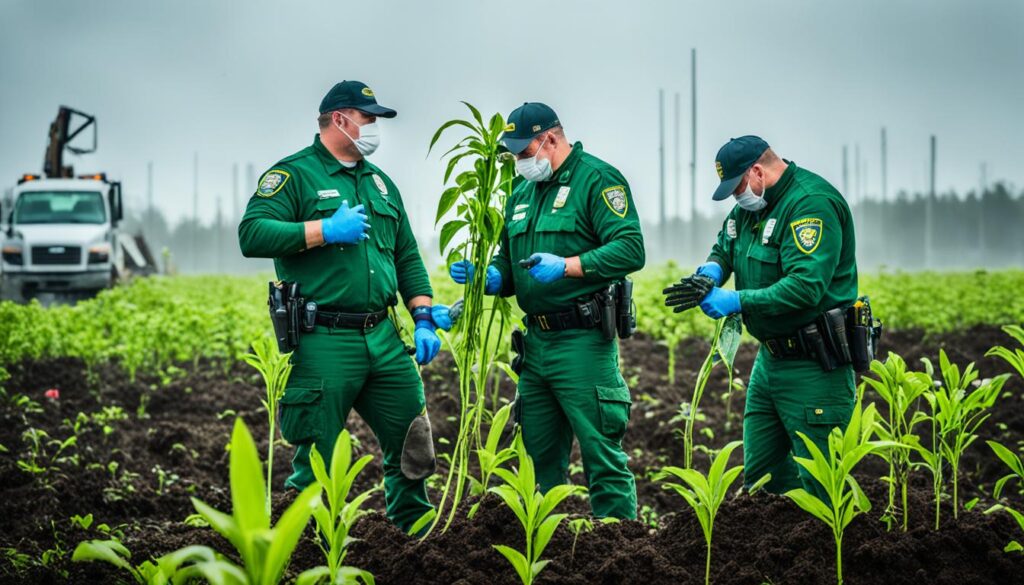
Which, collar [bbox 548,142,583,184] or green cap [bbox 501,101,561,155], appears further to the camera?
collar [bbox 548,142,583,184]

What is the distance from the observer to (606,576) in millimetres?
3018

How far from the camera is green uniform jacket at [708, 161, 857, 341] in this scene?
12.0 ft

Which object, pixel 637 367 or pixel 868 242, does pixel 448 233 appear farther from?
pixel 868 242

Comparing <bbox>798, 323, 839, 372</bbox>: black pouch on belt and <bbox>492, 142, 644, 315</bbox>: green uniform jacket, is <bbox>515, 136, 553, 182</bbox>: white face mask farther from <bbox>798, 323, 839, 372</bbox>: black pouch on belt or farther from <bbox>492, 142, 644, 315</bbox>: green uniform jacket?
<bbox>798, 323, 839, 372</bbox>: black pouch on belt

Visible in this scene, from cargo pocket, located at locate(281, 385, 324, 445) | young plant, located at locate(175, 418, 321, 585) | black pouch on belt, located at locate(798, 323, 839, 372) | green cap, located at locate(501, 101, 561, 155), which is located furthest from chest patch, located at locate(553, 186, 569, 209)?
young plant, located at locate(175, 418, 321, 585)

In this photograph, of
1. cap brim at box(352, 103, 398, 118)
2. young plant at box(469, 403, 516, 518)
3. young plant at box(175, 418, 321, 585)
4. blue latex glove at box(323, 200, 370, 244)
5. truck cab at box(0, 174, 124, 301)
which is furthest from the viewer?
truck cab at box(0, 174, 124, 301)

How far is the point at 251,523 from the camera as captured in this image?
1.77 metres

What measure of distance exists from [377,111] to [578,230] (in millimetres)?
1067

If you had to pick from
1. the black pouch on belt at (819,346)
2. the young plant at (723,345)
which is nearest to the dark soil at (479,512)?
the young plant at (723,345)

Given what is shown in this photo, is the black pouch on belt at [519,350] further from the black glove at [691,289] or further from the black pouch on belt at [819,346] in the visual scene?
the black pouch on belt at [819,346]

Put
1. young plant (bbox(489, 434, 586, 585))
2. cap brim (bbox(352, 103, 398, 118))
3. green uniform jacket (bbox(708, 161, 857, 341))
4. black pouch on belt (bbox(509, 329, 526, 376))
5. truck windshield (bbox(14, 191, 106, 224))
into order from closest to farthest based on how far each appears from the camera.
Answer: young plant (bbox(489, 434, 586, 585)) → green uniform jacket (bbox(708, 161, 857, 341)) → cap brim (bbox(352, 103, 398, 118)) → black pouch on belt (bbox(509, 329, 526, 376)) → truck windshield (bbox(14, 191, 106, 224))

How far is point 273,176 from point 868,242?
6855 centimetres

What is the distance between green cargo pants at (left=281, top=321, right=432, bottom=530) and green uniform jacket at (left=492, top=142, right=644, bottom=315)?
67 centimetres

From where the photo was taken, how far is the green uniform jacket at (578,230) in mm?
4004
